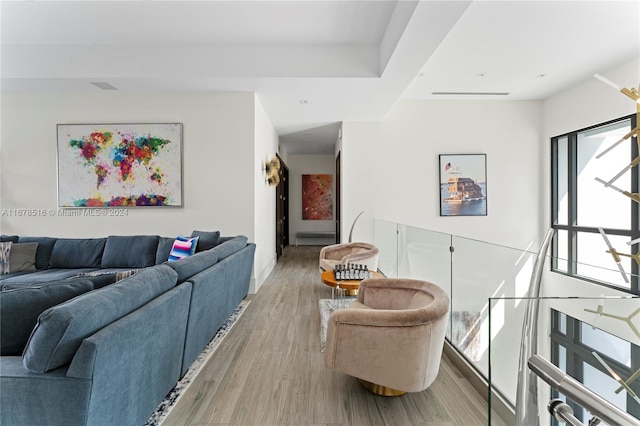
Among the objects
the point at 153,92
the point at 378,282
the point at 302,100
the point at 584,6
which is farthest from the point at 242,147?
the point at 584,6

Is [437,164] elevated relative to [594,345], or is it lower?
elevated

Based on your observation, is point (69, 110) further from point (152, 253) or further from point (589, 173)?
point (589, 173)

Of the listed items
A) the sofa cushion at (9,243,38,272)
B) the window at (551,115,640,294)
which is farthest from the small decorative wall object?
the window at (551,115,640,294)

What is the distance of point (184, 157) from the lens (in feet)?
14.3

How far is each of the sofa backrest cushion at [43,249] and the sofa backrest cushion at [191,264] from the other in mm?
2662

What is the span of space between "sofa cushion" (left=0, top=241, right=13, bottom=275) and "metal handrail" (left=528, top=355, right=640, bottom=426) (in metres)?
4.97

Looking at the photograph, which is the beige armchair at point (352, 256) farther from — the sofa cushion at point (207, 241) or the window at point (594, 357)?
the window at point (594, 357)

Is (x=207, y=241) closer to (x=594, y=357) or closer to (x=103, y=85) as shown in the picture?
(x=103, y=85)

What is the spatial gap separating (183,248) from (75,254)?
4.89 feet

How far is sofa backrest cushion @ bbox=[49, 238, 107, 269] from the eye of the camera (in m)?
3.86

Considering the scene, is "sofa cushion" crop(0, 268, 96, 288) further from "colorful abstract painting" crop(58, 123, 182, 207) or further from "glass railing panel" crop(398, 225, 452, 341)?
"glass railing panel" crop(398, 225, 452, 341)

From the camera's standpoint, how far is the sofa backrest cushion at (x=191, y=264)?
7.24 ft

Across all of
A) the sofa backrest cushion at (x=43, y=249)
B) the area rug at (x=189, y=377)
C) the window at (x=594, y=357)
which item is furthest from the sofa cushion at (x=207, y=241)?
the window at (x=594, y=357)

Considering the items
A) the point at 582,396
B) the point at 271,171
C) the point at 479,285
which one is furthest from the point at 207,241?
the point at 582,396
